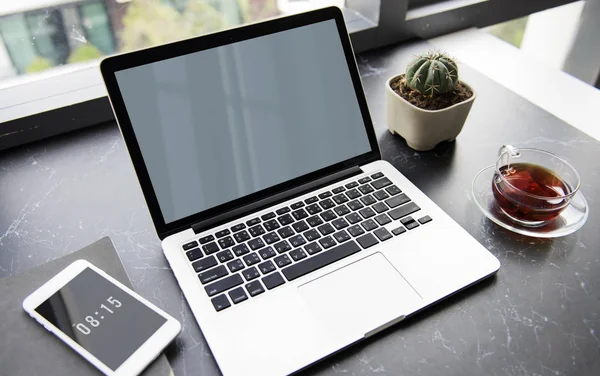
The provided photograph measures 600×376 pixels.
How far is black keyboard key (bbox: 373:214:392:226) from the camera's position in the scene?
73cm

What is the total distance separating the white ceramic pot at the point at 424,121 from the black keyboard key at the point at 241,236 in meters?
0.35

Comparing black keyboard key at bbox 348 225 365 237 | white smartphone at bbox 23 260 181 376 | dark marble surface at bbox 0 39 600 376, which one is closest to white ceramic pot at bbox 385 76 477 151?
dark marble surface at bbox 0 39 600 376

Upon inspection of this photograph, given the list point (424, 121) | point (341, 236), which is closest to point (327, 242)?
point (341, 236)

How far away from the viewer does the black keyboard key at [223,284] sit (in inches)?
25.1

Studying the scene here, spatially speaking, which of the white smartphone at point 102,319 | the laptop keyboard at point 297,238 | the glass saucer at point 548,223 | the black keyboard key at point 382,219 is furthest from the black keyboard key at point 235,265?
the glass saucer at point 548,223

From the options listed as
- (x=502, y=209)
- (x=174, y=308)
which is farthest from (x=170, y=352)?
(x=502, y=209)

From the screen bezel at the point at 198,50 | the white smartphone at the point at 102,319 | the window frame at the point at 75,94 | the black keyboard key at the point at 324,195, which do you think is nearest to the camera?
the white smartphone at the point at 102,319

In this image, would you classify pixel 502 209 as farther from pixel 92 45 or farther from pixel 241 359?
pixel 92 45

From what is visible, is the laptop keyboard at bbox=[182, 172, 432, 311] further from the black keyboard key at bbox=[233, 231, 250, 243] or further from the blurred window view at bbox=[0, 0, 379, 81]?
the blurred window view at bbox=[0, 0, 379, 81]

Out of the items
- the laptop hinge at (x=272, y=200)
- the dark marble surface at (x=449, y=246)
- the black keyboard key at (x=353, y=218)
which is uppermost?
the laptop hinge at (x=272, y=200)

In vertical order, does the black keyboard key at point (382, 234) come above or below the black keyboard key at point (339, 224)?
below

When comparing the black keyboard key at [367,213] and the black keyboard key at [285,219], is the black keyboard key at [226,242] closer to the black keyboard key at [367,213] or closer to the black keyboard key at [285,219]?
the black keyboard key at [285,219]

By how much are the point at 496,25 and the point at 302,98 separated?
850 mm

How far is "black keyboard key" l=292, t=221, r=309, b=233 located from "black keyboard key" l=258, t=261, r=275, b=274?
7cm
